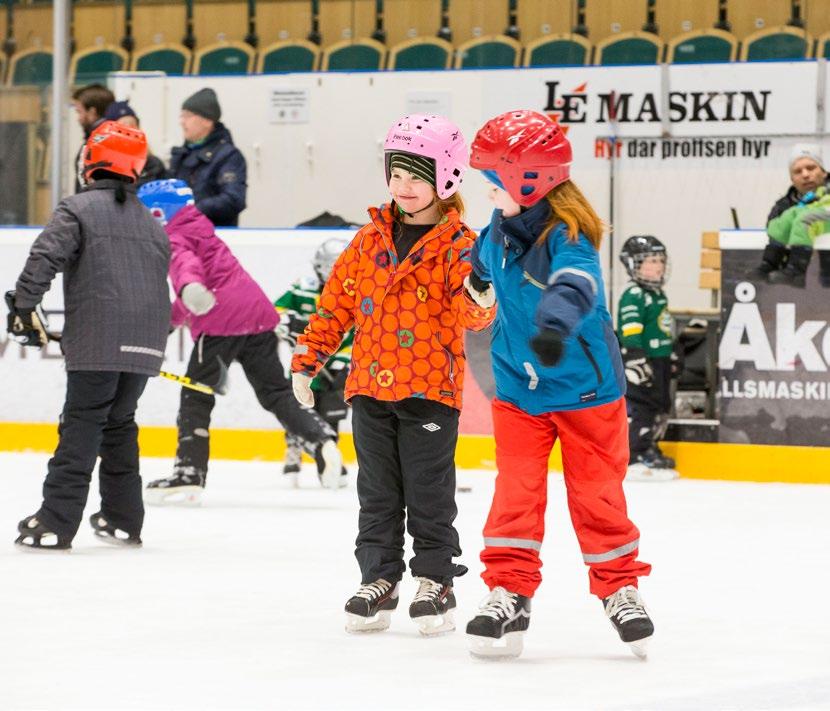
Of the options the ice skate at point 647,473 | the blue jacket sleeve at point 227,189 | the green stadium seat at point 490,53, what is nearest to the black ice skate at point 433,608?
the ice skate at point 647,473

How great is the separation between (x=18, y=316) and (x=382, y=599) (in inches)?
64.6

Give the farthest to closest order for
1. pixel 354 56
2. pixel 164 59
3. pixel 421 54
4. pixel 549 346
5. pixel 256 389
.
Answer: pixel 164 59
pixel 354 56
pixel 421 54
pixel 256 389
pixel 549 346

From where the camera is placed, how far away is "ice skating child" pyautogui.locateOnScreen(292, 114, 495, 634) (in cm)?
370

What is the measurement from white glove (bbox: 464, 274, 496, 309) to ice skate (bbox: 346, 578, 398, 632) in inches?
27.7

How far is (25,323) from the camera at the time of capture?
185 inches

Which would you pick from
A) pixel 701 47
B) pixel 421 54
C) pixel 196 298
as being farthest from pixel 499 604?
pixel 421 54

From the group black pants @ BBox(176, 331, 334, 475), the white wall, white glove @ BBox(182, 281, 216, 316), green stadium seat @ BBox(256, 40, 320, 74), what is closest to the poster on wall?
the white wall

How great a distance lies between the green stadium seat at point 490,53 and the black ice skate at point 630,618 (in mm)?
7045

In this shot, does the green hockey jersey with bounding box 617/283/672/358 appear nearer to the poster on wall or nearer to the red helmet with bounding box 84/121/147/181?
the poster on wall

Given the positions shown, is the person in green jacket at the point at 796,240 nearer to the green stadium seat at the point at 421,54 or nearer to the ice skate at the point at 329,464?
the ice skate at the point at 329,464

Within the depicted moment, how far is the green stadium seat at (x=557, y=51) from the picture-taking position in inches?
400

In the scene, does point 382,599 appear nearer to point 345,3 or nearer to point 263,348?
point 263,348

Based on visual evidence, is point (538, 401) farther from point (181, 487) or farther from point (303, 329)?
point (303, 329)

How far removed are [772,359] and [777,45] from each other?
3522mm
